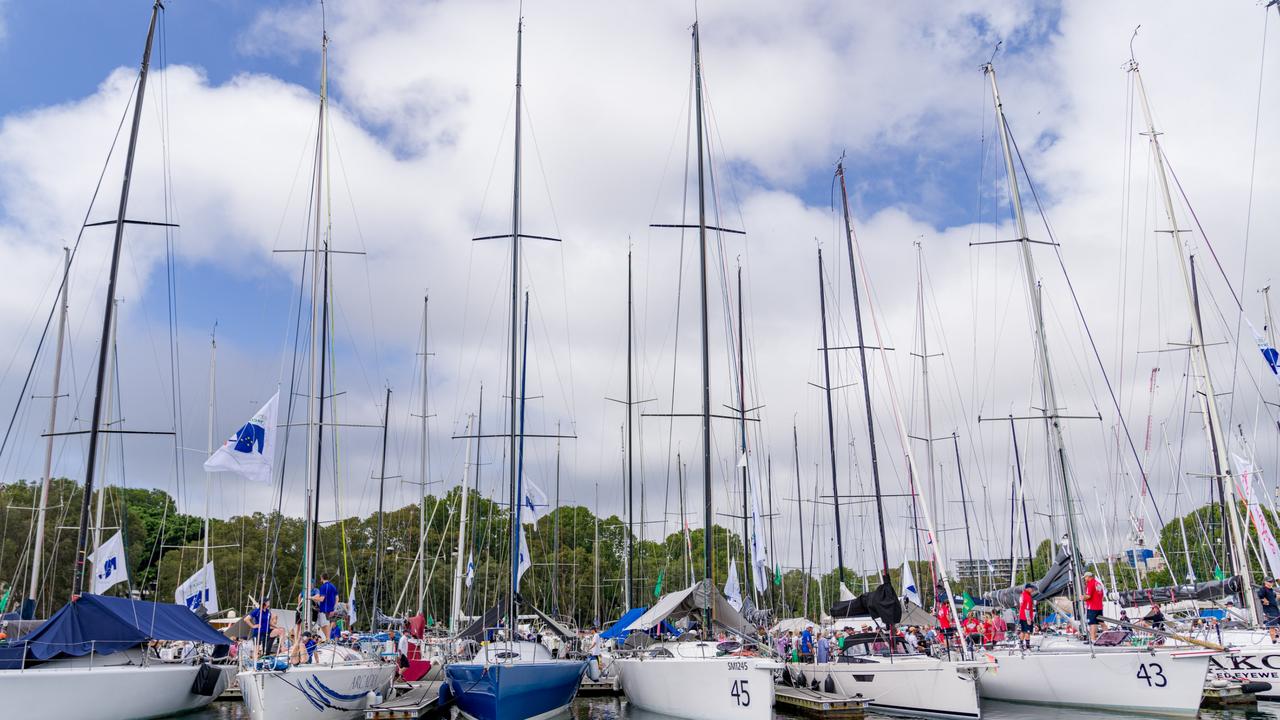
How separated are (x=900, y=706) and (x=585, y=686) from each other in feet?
41.8

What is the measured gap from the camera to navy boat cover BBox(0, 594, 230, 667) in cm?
1862

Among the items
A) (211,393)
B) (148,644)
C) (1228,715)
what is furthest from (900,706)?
(211,393)

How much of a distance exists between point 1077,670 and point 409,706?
1694 cm

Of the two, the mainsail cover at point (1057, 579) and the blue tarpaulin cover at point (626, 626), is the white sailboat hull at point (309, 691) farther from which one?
the mainsail cover at point (1057, 579)

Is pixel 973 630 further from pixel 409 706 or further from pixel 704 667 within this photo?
pixel 409 706

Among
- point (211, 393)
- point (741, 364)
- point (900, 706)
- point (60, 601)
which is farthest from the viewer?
point (60, 601)

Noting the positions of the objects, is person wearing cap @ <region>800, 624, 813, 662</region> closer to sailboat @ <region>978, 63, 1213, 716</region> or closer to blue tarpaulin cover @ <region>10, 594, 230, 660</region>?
sailboat @ <region>978, 63, 1213, 716</region>

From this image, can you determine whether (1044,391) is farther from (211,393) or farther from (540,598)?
(540,598)

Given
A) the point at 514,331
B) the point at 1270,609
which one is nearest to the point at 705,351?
the point at 514,331

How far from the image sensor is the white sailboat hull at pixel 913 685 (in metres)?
21.5

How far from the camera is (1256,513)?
2653 cm

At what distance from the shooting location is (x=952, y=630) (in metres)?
24.5

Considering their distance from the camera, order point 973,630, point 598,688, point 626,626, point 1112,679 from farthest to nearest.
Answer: point 598,688, point 973,630, point 626,626, point 1112,679

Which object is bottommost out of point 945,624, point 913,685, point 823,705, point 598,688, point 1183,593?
point 598,688
